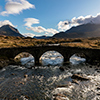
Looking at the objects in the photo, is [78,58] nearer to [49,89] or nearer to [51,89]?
[51,89]

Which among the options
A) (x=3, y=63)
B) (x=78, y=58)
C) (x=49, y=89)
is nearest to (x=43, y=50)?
(x=3, y=63)

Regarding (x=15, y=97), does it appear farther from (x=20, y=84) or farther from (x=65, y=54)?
(x=65, y=54)

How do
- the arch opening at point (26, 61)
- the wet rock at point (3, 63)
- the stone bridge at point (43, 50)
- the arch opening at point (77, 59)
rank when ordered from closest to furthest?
1. the wet rock at point (3, 63)
2. the arch opening at point (26, 61)
3. the stone bridge at point (43, 50)
4. the arch opening at point (77, 59)

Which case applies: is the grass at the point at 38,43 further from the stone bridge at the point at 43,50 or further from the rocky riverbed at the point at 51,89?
the rocky riverbed at the point at 51,89

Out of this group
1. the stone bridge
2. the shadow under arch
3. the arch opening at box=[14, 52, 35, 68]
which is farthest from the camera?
the shadow under arch

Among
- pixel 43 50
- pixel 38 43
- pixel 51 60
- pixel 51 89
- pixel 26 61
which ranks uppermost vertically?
pixel 38 43

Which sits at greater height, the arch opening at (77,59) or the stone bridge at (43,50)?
the stone bridge at (43,50)

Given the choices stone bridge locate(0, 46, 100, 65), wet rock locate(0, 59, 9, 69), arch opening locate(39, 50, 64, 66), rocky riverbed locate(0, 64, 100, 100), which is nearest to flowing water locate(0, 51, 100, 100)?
rocky riverbed locate(0, 64, 100, 100)

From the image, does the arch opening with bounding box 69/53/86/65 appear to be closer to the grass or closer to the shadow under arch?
the shadow under arch

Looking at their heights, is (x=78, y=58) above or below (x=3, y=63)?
below

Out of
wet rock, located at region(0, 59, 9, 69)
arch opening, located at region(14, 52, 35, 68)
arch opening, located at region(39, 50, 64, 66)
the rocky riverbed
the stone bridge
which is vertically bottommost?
the rocky riverbed

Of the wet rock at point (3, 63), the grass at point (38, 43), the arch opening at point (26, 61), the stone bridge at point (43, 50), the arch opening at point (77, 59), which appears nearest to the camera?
the wet rock at point (3, 63)

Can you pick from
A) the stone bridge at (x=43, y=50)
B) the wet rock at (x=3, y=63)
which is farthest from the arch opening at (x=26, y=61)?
the wet rock at (x=3, y=63)

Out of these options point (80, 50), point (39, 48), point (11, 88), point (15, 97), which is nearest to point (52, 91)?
point (15, 97)
